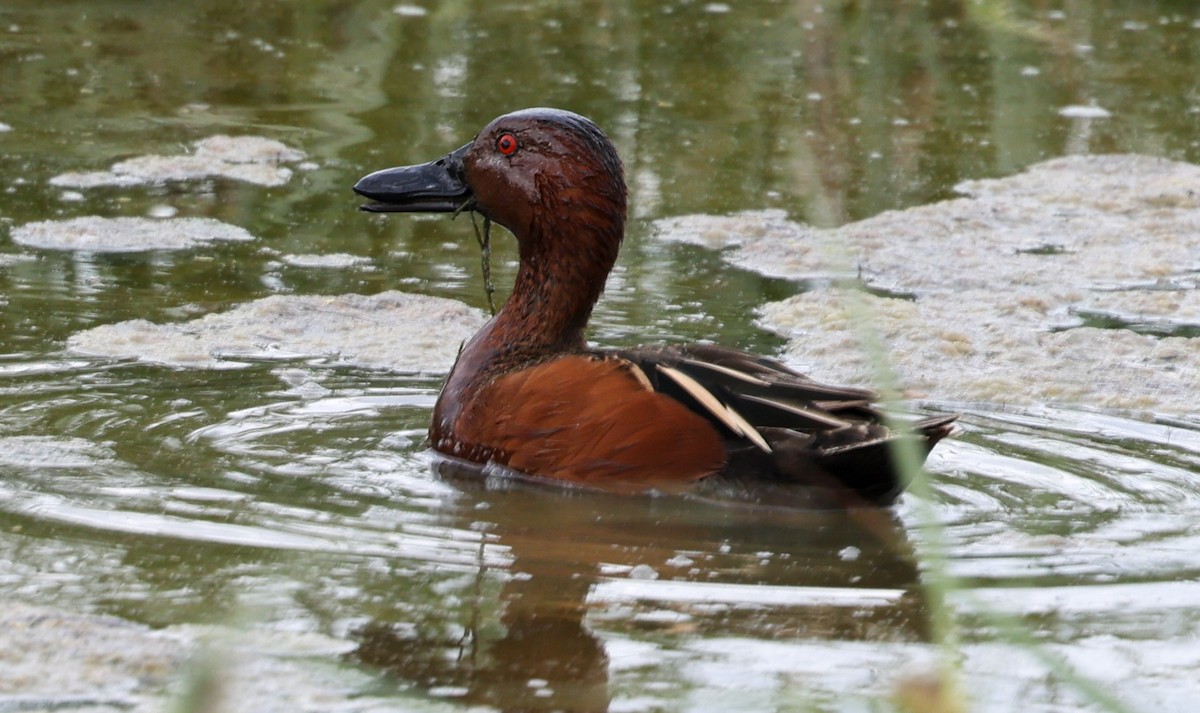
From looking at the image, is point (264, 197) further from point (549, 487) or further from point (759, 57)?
point (759, 57)

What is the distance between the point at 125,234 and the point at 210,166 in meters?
1.14

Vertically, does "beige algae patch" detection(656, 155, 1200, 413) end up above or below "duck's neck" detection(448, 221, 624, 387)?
below

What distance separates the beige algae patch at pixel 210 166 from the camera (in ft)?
25.6

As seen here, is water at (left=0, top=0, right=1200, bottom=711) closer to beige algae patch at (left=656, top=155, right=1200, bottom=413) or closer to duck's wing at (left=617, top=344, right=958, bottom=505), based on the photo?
duck's wing at (left=617, top=344, right=958, bottom=505)

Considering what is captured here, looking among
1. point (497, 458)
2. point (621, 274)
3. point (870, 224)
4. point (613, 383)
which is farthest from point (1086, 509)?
point (870, 224)

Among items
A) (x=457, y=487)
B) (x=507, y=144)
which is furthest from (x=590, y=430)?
(x=507, y=144)

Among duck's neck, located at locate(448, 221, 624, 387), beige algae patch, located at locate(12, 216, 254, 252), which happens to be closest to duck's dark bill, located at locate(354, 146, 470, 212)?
duck's neck, located at locate(448, 221, 624, 387)

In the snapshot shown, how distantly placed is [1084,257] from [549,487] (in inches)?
135

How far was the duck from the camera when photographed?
4.47 metres

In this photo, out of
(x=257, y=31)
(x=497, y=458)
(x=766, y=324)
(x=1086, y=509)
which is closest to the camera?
→ (x=1086, y=509)

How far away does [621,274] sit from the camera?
6.86 m

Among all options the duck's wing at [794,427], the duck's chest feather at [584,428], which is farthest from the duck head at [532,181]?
the duck's wing at [794,427]

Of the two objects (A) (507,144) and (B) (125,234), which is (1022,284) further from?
(B) (125,234)

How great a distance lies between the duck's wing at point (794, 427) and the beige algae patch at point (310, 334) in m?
1.44
